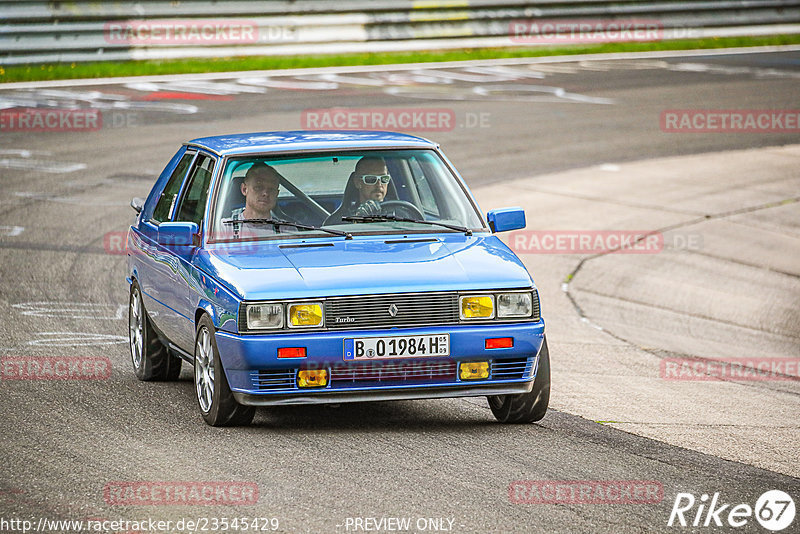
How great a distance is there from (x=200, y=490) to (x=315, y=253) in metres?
1.89

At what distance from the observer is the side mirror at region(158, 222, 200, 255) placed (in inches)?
302

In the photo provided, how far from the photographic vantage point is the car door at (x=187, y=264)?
7.73 meters

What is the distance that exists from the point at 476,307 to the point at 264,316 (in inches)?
45.2

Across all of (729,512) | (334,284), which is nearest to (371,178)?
(334,284)

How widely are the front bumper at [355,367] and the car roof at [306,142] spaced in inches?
60.0

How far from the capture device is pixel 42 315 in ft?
35.5

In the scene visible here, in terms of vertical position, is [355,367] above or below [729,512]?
above

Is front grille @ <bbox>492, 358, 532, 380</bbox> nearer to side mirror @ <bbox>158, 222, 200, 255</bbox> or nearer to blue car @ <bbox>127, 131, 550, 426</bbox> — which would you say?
blue car @ <bbox>127, 131, 550, 426</bbox>
